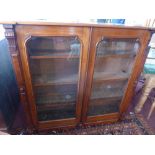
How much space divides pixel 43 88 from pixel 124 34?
0.86 m

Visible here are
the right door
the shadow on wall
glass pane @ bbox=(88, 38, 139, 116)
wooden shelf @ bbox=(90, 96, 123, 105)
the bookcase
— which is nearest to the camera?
the bookcase

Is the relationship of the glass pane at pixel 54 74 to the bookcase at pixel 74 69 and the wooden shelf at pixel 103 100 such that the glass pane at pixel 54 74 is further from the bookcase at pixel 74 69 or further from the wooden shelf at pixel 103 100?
the wooden shelf at pixel 103 100

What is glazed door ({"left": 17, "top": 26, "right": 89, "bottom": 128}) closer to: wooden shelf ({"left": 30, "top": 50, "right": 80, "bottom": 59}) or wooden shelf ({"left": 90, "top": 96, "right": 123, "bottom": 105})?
wooden shelf ({"left": 30, "top": 50, "right": 80, "bottom": 59})

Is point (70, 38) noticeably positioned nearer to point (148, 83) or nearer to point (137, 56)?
point (137, 56)

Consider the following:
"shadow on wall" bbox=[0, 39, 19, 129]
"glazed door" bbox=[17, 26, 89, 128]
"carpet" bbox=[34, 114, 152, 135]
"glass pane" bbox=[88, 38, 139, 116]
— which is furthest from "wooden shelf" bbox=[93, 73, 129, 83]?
"shadow on wall" bbox=[0, 39, 19, 129]

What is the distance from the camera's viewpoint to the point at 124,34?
1064 mm

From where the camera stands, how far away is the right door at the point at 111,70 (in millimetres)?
1077

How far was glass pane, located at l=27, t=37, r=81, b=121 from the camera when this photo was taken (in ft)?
3.58

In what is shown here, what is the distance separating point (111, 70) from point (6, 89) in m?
1.09

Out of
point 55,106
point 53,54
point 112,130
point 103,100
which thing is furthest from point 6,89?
point 112,130

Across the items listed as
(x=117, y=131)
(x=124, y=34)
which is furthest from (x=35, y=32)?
(x=117, y=131)

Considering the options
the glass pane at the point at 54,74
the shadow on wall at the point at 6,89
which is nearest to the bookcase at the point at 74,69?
the glass pane at the point at 54,74

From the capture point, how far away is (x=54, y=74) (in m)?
1.31
